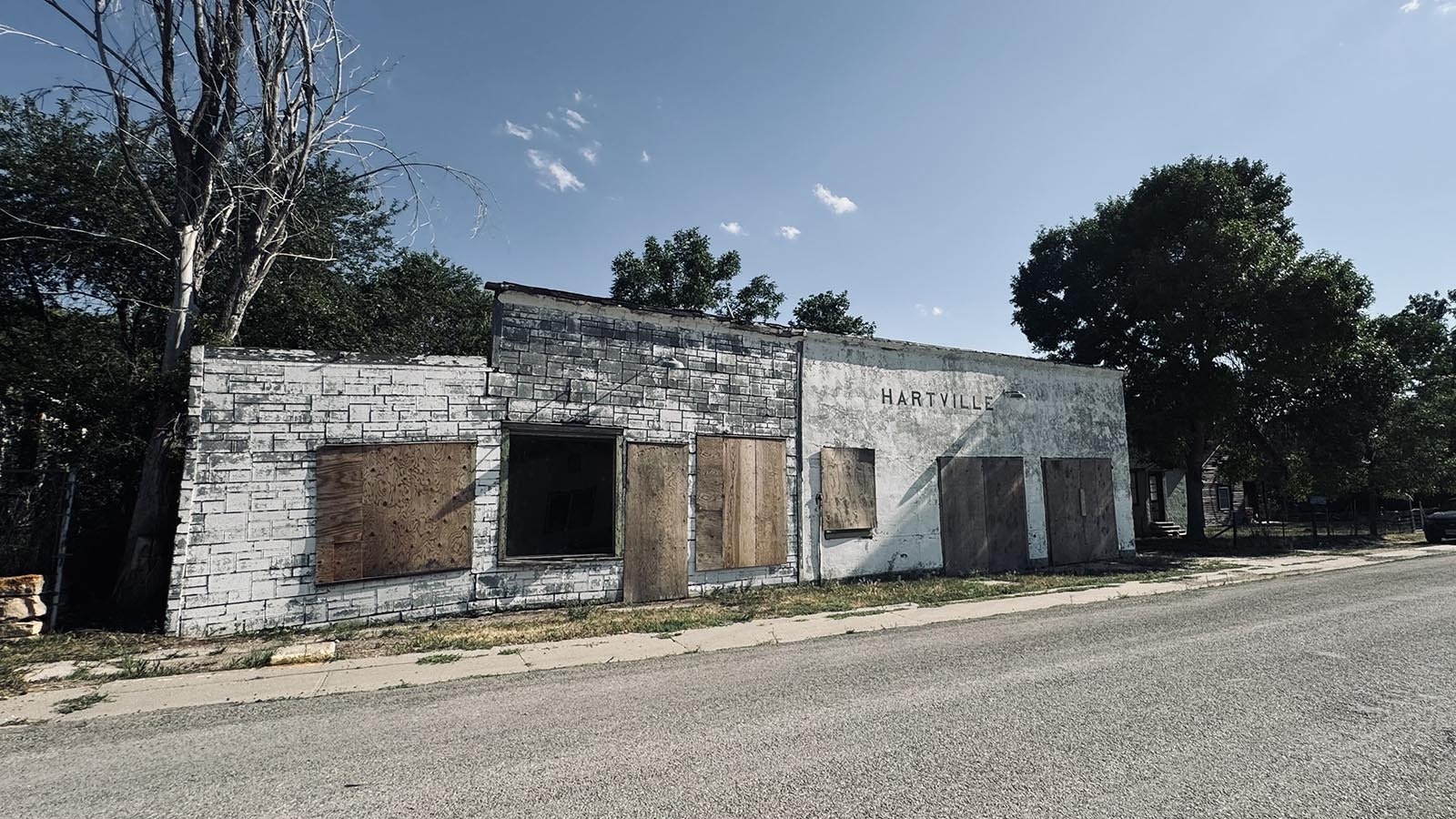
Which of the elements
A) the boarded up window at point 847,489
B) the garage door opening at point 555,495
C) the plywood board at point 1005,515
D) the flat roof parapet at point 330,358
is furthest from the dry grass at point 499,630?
the garage door opening at point 555,495

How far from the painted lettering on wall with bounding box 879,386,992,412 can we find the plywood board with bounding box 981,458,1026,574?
47.8 inches

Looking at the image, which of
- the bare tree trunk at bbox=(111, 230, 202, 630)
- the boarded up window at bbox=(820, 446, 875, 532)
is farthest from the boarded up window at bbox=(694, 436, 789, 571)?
the bare tree trunk at bbox=(111, 230, 202, 630)

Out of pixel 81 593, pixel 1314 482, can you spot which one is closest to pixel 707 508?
pixel 81 593

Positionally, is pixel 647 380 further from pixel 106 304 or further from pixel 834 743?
pixel 106 304

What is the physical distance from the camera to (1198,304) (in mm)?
17188

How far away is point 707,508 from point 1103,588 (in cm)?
704

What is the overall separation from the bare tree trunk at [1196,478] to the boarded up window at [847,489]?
12.9 m

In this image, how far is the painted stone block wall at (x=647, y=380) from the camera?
9.72 metres

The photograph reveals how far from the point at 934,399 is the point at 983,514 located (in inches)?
103

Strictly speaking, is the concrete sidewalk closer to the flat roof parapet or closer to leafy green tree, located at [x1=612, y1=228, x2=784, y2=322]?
the flat roof parapet

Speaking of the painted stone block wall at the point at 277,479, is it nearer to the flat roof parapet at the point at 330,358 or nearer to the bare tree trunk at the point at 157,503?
the flat roof parapet at the point at 330,358

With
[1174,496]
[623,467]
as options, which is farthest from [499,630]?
[1174,496]

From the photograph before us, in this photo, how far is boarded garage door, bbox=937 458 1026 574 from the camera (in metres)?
13.3

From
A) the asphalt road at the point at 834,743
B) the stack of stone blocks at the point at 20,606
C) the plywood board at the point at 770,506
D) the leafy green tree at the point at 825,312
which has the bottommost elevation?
the asphalt road at the point at 834,743
